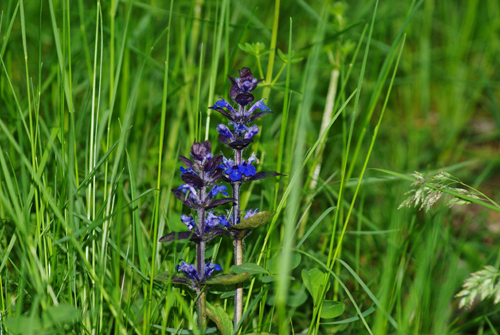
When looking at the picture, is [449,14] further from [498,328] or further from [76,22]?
[76,22]

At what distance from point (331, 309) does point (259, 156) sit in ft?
3.59

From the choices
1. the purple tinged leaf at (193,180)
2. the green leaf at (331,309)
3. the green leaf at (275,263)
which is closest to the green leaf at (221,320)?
the green leaf at (275,263)

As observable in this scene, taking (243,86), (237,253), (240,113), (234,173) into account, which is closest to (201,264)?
(237,253)

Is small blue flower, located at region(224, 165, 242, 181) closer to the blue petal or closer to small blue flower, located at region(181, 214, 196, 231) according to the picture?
the blue petal

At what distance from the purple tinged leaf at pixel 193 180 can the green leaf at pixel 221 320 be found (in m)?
0.50

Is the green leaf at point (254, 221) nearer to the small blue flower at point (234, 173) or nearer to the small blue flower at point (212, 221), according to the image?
the small blue flower at point (212, 221)

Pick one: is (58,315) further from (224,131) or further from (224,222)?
(224,131)

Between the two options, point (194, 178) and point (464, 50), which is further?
point (464, 50)

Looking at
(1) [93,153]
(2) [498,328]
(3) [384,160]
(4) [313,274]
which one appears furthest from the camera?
(3) [384,160]

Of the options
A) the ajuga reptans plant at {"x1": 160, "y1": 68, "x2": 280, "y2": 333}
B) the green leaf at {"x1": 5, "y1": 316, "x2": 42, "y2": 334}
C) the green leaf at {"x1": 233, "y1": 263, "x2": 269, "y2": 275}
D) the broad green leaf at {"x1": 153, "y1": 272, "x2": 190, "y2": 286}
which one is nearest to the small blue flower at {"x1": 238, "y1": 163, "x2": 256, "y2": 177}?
the ajuga reptans plant at {"x1": 160, "y1": 68, "x2": 280, "y2": 333}

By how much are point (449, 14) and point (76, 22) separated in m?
3.49

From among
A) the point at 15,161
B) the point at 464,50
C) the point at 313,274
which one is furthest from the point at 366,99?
the point at 15,161

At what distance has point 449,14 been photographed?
4070 mm

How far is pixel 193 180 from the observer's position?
4.98 ft
